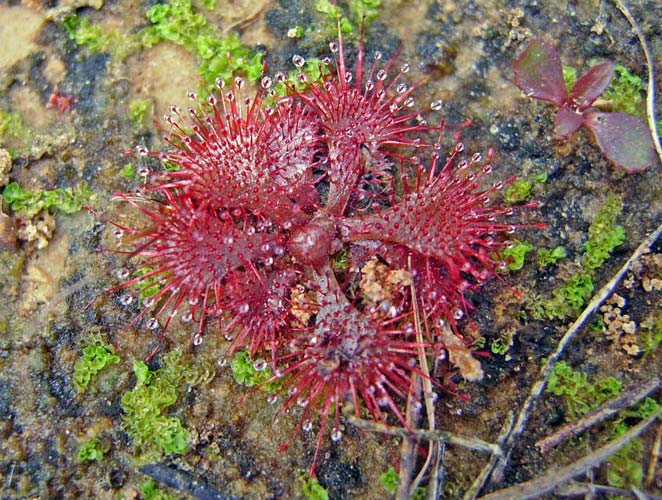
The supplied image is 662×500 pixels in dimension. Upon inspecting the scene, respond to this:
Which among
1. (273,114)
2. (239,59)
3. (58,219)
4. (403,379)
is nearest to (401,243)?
(403,379)

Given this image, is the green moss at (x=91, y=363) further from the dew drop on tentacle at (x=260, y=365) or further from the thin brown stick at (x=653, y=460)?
the thin brown stick at (x=653, y=460)

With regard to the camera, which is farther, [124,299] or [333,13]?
[333,13]

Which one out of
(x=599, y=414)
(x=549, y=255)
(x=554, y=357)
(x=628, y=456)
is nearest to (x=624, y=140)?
(x=549, y=255)

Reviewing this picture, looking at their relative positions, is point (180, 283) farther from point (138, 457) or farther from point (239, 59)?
point (239, 59)

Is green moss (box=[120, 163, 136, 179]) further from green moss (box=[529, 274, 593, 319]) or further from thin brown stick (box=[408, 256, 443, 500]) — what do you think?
green moss (box=[529, 274, 593, 319])

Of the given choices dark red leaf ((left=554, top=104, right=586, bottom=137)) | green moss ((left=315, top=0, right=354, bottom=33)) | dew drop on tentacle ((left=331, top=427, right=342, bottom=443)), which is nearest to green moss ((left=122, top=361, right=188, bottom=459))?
dew drop on tentacle ((left=331, top=427, right=342, bottom=443))

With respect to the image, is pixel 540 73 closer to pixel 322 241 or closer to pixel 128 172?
pixel 322 241
